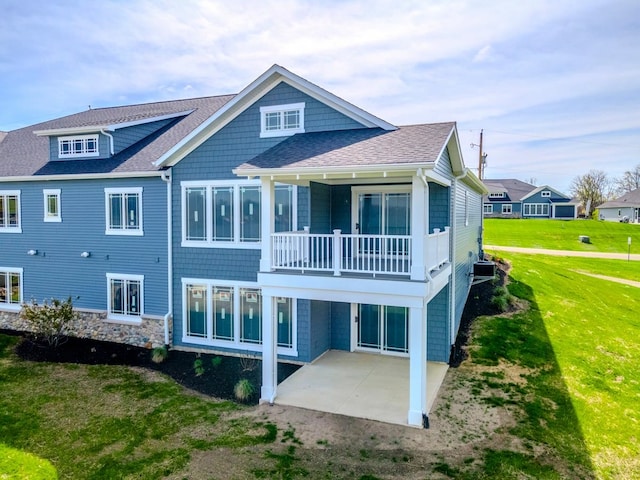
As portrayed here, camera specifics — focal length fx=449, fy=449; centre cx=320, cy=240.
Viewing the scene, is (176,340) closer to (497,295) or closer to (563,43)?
(497,295)

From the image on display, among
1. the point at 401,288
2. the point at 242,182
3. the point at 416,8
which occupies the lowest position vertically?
the point at 401,288

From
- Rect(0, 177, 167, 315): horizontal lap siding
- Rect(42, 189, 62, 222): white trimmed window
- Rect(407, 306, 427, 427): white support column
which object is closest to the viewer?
Rect(407, 306, 427, 427): white support column

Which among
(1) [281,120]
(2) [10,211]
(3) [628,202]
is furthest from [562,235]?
(2) [10,211]

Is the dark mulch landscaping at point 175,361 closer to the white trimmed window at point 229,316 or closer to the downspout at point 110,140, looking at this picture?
the white trimmed window at point 229,316

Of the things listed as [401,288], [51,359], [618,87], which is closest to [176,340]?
[51,359]

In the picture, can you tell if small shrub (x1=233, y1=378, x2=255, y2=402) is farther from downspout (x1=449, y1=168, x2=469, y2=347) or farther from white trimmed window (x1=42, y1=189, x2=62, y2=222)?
white trimmed window (x1=42, y1=189, x2=62, y2=222)

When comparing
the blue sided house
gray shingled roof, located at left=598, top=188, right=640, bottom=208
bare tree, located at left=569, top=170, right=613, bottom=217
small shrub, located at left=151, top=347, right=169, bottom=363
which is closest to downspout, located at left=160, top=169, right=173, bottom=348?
the blue sided house

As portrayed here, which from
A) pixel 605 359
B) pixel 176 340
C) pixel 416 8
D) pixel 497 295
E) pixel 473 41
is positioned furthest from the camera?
pixel 497 295

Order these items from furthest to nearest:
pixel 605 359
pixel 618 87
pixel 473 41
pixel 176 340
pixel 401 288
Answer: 1. pixel 618 87
2. pixel 176 340
3. pixel 473 41
4. pixel 605 359
5. pixel 401 288
